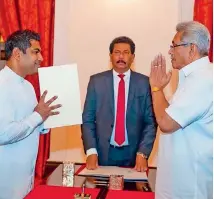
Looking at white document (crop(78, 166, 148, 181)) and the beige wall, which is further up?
the beige wall

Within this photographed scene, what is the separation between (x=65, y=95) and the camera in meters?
2.02

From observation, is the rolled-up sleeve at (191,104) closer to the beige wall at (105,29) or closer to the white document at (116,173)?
the white document at (116,173)

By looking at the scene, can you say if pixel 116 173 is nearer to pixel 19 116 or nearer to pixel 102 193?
pixel 102 193

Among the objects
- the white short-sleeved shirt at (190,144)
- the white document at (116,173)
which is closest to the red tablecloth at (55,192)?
the white document at (116,173)

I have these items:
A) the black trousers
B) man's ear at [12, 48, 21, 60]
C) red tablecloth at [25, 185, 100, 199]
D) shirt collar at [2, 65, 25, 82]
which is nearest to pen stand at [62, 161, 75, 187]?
red tablecloth at [25, 185, 100, 199]

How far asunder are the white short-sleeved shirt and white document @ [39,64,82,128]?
55 cm

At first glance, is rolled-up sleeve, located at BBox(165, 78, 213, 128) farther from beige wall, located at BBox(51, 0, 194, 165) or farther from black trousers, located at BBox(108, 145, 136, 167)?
beige wall, located at BBox(51, 0, 194, 165)

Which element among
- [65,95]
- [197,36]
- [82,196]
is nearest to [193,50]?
[197,36]

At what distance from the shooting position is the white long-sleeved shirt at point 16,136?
6.22ft

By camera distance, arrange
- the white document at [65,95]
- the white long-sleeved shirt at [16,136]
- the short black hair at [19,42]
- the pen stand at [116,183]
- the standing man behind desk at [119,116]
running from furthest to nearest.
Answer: the standing man behind desk at [119,116], the short black hair at [19,42], the white document at [65,95], the white long-sleeved shirt at [16,136], the pen stand at [116,183]

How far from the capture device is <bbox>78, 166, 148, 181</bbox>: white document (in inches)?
76.0

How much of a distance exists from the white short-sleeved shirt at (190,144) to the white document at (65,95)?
55 centimetres

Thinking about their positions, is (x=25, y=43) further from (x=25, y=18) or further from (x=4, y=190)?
(x=25, y=18)

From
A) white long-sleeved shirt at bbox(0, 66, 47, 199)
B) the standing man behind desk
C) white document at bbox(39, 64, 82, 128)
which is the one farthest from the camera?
the standing man behind desk
